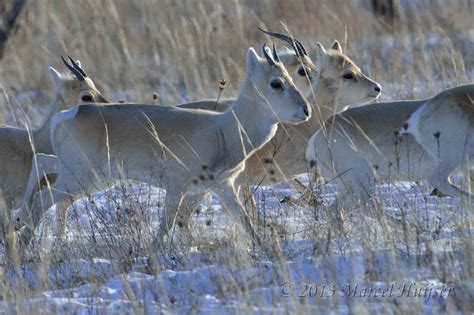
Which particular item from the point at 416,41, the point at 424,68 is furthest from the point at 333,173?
the point at 416,41

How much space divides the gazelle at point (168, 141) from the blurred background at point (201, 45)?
3.28 meters

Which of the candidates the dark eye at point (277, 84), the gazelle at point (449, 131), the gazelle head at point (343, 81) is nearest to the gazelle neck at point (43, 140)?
the dark eye at point (277, 84)

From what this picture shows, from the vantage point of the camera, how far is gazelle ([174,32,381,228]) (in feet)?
27.2

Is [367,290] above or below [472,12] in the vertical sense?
below

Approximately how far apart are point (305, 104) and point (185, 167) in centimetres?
85

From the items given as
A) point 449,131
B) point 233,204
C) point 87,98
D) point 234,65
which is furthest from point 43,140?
point 234,65

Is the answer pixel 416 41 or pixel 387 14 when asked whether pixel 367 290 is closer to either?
pixel 416 41

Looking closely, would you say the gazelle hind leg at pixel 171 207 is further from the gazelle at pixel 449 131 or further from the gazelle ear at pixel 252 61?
the gazelle at pixel 449 131

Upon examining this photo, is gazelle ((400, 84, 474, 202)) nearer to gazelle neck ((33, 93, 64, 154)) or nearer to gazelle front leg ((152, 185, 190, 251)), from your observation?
gazelle front leg ((152, 185, 190, 251))

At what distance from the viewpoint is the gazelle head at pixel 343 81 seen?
347 inches

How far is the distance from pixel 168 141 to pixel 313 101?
5.65ft

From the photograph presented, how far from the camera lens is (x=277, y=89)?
7391 millimetres

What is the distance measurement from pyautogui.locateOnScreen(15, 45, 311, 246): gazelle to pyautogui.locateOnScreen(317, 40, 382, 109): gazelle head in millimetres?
1401

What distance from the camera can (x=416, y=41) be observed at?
14188 mm
